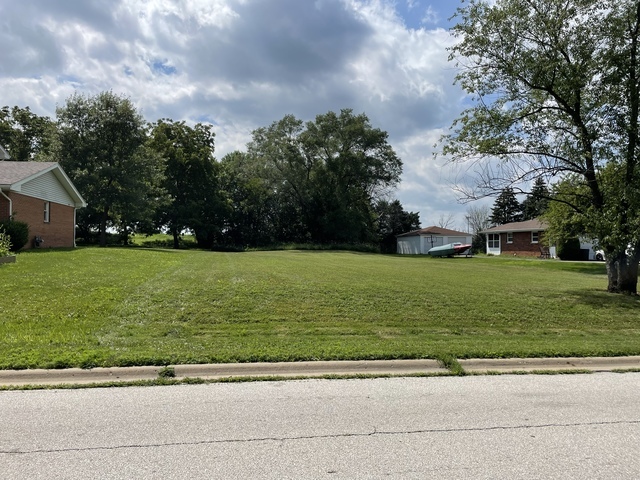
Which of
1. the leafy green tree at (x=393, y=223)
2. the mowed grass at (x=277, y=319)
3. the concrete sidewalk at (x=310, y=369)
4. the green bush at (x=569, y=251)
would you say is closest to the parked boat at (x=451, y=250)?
the green bush at (x=569, y=251)

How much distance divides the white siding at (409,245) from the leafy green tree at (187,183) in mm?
25298

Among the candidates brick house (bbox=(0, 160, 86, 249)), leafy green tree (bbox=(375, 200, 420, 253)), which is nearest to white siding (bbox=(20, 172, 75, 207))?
brick house (bbox=(0, 160, 86, 249))

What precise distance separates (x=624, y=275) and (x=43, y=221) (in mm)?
26893

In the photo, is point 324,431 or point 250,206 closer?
point 324,431

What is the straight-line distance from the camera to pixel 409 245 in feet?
190

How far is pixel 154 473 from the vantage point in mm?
3188

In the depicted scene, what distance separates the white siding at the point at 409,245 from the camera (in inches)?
2209

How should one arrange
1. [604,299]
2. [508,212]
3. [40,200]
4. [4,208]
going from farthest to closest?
[508,212] < [40,200] < [4,208] < [604,299]

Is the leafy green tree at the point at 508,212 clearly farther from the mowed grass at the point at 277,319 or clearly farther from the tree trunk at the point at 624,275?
the mowed grass at the point at 277,319

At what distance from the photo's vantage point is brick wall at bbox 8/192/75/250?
69.5 feet

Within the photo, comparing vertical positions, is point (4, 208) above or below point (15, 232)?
above

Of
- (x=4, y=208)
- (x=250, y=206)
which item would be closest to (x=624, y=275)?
(x=4, y=208)

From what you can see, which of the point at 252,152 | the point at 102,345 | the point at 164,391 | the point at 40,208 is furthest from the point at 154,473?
the point at 252,152

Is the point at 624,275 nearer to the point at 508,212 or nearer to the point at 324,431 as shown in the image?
the point at 324,431
